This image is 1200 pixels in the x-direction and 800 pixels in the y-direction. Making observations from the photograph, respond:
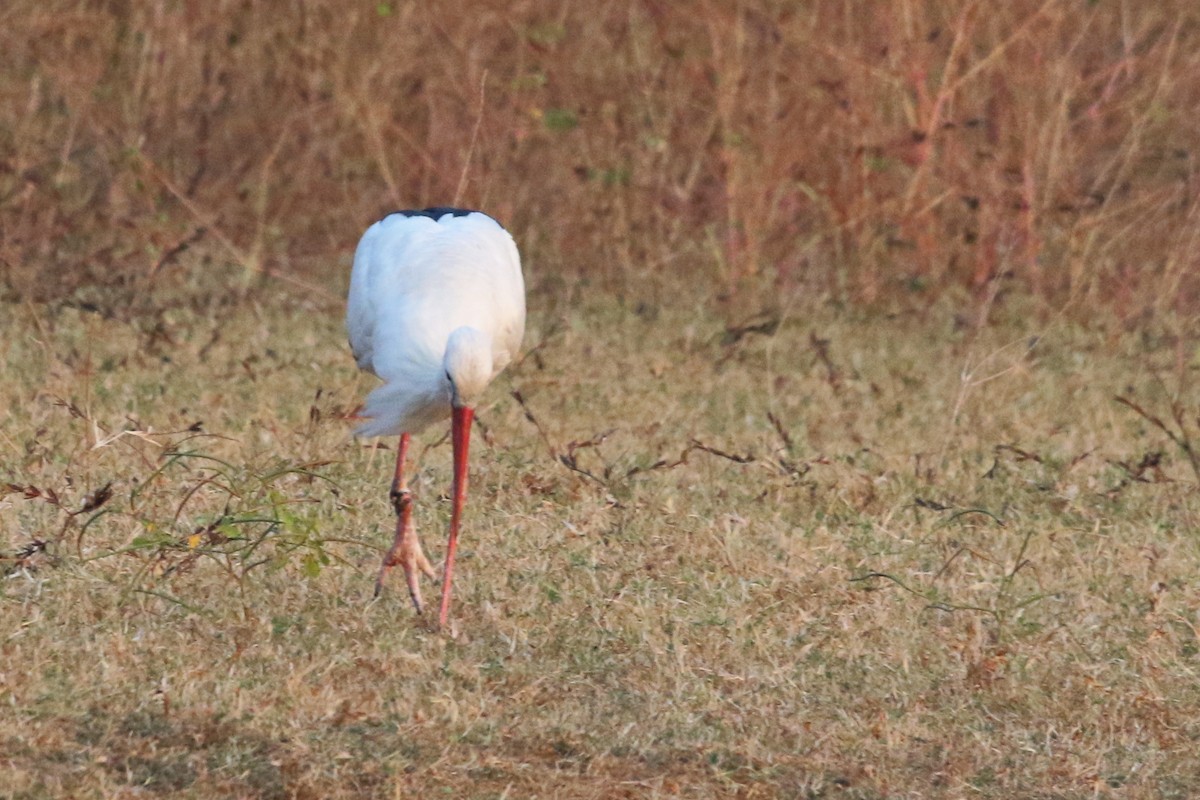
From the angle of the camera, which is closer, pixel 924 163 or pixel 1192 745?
pixel 1192 745

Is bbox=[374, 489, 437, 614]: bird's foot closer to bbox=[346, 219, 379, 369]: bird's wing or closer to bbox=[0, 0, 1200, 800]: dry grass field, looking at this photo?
bbox=[0, 0, 1200, 800]: dry grass field

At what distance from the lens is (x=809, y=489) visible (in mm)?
5855

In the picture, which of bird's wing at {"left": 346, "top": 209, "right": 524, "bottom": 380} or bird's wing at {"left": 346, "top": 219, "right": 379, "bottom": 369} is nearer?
bird's wing at {"left": 346, "top": 209, "right": 524, "bottom": 380}

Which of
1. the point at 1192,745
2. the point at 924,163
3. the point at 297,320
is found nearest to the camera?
Answer: the point at 1192,745

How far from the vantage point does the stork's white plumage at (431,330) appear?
467cm

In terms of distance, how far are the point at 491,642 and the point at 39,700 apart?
1.04 m

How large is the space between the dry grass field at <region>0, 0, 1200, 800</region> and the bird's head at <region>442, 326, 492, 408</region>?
41cm

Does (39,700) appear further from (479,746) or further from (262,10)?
(262,10)

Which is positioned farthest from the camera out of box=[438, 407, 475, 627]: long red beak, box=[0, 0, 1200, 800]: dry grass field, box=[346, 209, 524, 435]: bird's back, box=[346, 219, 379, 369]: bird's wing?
box=[346, 219, 379, 369]: bird's wing

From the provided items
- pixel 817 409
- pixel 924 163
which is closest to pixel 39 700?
pixel 817 409

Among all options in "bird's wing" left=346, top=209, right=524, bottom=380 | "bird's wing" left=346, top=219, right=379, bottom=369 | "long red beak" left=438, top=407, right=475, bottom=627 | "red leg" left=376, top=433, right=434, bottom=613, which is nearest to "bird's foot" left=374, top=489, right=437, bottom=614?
"red leg" left=376, top=433, right=434, bottom=613

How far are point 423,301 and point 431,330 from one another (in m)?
0.13

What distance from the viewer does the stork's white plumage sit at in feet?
15.3

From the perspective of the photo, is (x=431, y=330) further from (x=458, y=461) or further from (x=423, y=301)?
(x=458, y=461)
